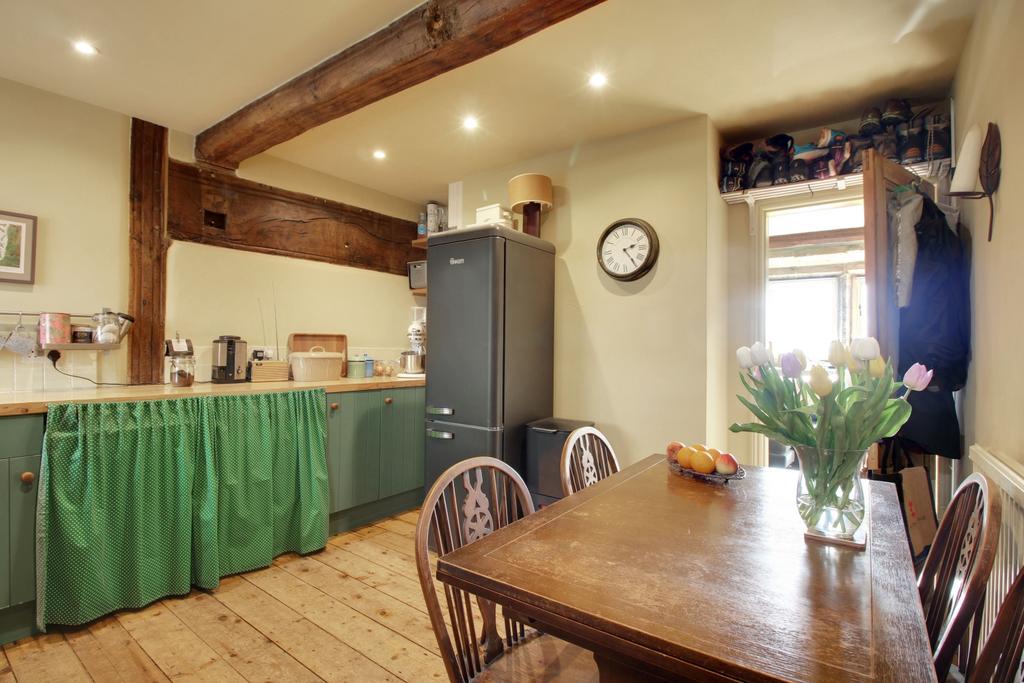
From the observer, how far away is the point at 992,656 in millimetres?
833

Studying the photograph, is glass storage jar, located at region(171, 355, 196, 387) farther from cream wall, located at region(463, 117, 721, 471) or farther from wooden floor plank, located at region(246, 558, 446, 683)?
cream wall, located at region(463, 117, 721, 471)

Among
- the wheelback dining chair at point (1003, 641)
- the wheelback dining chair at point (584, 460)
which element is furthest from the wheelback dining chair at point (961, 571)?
the wheelback dining chair at point (584, 460)

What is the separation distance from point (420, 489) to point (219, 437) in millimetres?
1533

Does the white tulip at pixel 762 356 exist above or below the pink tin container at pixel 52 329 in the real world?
below

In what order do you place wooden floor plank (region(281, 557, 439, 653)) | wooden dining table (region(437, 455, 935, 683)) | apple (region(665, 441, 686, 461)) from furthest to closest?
wooden floor plank (region(281, 557, 439, 653))
apple (region(665, 441, 686, 461))
wooden dining table (region(437, 455, 935, 683))

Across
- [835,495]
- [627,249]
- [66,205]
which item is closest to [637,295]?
[627,249]

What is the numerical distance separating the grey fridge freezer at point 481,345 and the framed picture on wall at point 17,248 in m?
2.05

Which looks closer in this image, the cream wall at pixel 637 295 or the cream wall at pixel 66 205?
the cream wall at pixel 66 205

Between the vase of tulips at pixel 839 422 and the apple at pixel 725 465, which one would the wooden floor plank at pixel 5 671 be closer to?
the apple at pixel 725 465

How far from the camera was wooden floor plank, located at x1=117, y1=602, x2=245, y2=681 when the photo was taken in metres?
1.79

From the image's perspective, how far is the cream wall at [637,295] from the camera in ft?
9.50

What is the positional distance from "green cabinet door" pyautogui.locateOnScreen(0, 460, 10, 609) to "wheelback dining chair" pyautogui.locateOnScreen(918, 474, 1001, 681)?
9.66 ft

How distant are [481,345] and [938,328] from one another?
85.2 inches

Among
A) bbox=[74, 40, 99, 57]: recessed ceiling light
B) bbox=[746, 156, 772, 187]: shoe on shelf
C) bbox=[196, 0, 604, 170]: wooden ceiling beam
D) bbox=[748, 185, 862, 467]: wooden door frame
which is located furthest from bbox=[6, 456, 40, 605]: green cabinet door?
bbox=[746, 156, 772, 187]: shoe on shelf
